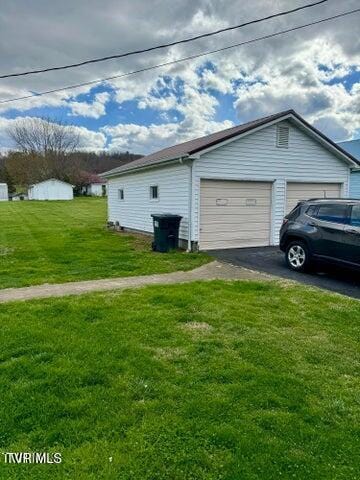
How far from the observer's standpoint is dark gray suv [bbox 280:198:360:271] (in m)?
7.48

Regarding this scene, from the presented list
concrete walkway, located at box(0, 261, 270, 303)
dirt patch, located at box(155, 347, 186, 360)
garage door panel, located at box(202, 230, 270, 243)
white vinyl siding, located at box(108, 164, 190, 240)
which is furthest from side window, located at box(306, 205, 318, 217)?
dirt patch, located at box(155, 347, 186, 360)

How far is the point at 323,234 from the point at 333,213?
0.50 metres

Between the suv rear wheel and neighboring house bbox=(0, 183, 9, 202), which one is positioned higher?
neighboring house bbox=(0, 183, 9, 202)

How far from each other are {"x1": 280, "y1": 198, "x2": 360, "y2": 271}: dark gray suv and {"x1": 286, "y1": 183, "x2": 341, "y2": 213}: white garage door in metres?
4.32

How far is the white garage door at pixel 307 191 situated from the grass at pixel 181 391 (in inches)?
312

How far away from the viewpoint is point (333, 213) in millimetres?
7988

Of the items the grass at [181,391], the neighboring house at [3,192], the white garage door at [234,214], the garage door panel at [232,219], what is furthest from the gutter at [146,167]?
the neighboring house at [3,192]

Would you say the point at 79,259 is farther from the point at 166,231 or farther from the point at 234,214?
the point at 234,214

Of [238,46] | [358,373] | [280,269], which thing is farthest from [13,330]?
[238,46]

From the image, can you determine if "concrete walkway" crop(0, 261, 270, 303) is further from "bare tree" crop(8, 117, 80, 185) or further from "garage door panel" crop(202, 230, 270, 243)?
"bare tree" crop(8, 117, 80, 185)

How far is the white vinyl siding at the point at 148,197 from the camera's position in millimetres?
11586

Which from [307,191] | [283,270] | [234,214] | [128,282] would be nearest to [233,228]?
[234,214]

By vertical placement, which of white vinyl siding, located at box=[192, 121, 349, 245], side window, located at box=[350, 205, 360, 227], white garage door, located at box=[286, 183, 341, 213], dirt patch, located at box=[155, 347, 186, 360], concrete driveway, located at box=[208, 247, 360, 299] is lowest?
concrete driveway, located at box=[208, 247, 360, 299]

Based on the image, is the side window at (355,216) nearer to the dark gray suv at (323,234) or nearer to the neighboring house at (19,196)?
the dark gray suv at (323,234)
